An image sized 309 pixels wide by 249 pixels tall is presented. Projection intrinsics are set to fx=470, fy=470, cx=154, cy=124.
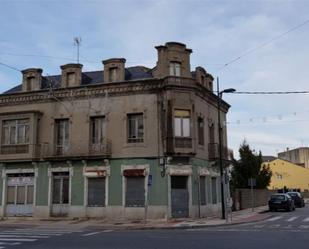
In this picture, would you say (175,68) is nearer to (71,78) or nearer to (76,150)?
(71,78)

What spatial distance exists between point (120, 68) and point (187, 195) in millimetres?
9558

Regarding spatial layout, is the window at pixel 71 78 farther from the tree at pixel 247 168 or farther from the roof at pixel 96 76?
the tree at pixel 247 168

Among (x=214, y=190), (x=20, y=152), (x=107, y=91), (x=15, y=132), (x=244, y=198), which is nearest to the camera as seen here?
(x=107, y=91)

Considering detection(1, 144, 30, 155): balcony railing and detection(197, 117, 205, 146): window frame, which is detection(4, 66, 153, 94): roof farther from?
detection(197, 117, 205, 146): window frame

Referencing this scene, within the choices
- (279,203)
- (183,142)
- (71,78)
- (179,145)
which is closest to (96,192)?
(179,145)

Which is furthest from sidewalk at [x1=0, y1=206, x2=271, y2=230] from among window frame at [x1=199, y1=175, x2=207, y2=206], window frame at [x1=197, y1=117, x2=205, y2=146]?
window frame at [x1=197, y1=117, x2=205, y2=146]

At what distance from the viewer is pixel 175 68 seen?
103 ft

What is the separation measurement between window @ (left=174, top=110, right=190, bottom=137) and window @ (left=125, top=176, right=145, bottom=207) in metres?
3.79

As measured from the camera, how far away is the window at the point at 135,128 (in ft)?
101

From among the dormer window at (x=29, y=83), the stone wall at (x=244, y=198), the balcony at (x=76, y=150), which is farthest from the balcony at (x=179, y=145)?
the stone wall at (x=244, y=198)

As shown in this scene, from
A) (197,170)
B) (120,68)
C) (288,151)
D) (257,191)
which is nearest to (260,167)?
(257,191)

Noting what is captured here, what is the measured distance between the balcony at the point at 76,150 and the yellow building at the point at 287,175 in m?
64.1

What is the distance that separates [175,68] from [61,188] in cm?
1132

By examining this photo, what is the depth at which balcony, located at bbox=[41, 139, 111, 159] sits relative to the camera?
102 feet
